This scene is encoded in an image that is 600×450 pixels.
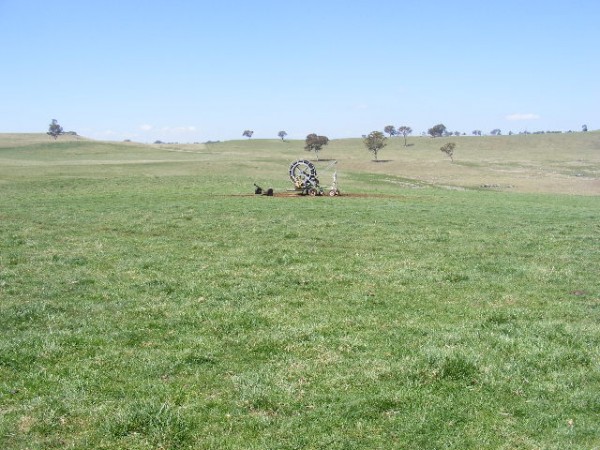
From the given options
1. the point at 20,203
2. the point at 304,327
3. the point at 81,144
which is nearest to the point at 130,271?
the point at 304,327

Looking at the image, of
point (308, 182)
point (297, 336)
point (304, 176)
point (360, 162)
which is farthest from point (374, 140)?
point (297, 336)

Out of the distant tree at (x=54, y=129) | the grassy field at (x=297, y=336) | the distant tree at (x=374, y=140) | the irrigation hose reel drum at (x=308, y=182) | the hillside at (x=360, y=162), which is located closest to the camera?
the grassy field at (x=297, y=336)

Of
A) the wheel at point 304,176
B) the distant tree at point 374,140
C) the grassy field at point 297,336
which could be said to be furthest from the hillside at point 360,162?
the grassy field at point 297,336

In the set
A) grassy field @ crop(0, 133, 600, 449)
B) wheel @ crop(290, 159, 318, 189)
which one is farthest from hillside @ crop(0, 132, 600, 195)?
grassy field @ crop(0, 133, 600, 449)

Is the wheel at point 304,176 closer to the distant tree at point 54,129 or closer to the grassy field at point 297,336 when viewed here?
the grassy field at point 297,336

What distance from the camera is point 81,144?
152 meters

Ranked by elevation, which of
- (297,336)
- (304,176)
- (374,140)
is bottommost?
(297,336)

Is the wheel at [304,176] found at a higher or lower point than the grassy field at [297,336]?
higher

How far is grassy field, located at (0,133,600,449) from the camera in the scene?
25.5 feet

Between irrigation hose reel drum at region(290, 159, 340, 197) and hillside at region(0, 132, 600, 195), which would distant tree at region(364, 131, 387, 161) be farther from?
irrigation hose reel drum at region(290, 159, 340, 197)

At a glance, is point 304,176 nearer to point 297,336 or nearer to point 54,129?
point 297,336

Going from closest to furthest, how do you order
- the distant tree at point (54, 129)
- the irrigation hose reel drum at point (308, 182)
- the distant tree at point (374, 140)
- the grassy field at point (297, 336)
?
the grassy field at point (297, 336) → the irrigation hose reel drum at point (308, 182) → the distant tree at point (374, 140) → the distant tree at point (54, 129)

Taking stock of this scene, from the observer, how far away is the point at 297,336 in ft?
36.8

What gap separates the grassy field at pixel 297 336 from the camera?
777 cm
